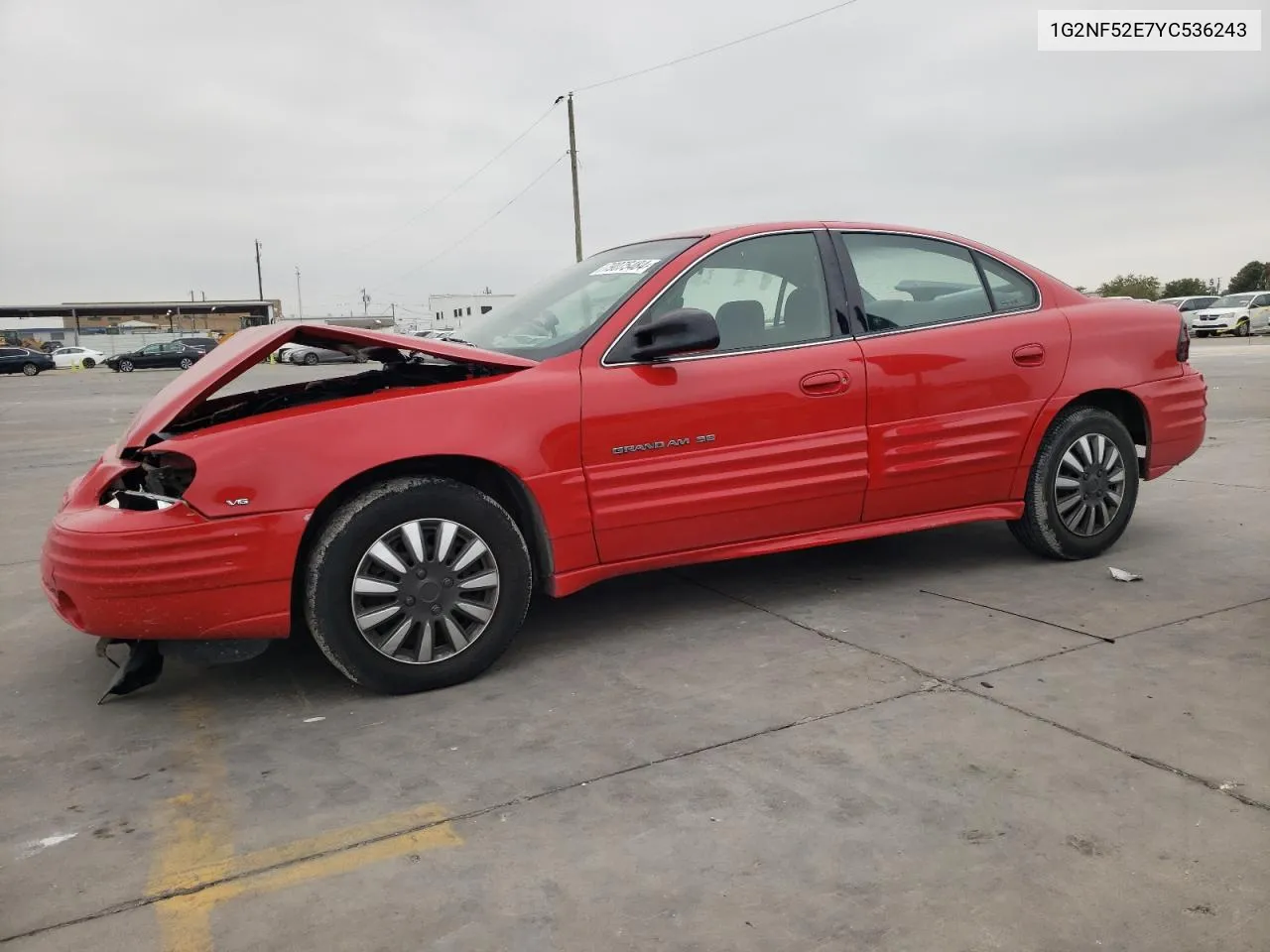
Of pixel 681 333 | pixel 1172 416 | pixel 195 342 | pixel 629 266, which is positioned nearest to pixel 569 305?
pixel 629 266

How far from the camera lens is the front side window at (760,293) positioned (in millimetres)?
4016

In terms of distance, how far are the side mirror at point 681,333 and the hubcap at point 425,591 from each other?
3.02 ft

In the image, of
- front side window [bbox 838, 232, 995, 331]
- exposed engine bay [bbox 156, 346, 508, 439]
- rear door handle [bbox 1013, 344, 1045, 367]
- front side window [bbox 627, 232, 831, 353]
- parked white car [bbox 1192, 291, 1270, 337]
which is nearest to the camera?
exposed engine bay [bbox 156, 346, 508, 439]

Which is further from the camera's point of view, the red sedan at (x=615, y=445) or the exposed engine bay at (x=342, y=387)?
the exposed engine bay at (x=342, y=387)

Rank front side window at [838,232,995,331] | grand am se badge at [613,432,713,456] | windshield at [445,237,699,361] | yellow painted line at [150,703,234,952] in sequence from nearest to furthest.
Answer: yellow painted line at [150,703,234,952] < grand am se badge at [613,432,713,456] < windshield at [445,237,699,361] < front side window at [838,232,995,331]

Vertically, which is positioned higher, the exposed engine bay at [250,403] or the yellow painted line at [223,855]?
the exposed engine bay at [250,403]

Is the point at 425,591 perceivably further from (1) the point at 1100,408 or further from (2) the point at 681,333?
(1) the point at 1100,408

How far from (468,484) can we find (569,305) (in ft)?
3.17

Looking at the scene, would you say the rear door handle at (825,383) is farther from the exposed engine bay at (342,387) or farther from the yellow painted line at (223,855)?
the yellow painted line at (223,855)

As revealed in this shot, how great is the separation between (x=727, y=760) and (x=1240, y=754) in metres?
1.34

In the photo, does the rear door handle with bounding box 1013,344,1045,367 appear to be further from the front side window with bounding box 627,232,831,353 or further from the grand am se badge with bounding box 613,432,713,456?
the grand am se badge with bounding box 613,432,713,456

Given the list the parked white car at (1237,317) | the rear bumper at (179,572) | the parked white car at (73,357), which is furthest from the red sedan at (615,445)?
the parked white car at (73,357)

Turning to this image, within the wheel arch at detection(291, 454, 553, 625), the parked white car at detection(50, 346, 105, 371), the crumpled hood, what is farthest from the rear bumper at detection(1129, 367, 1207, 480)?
the parked white car at detection(50, 346, 105, 371)

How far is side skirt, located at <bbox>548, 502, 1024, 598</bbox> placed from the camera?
3.74 metres
